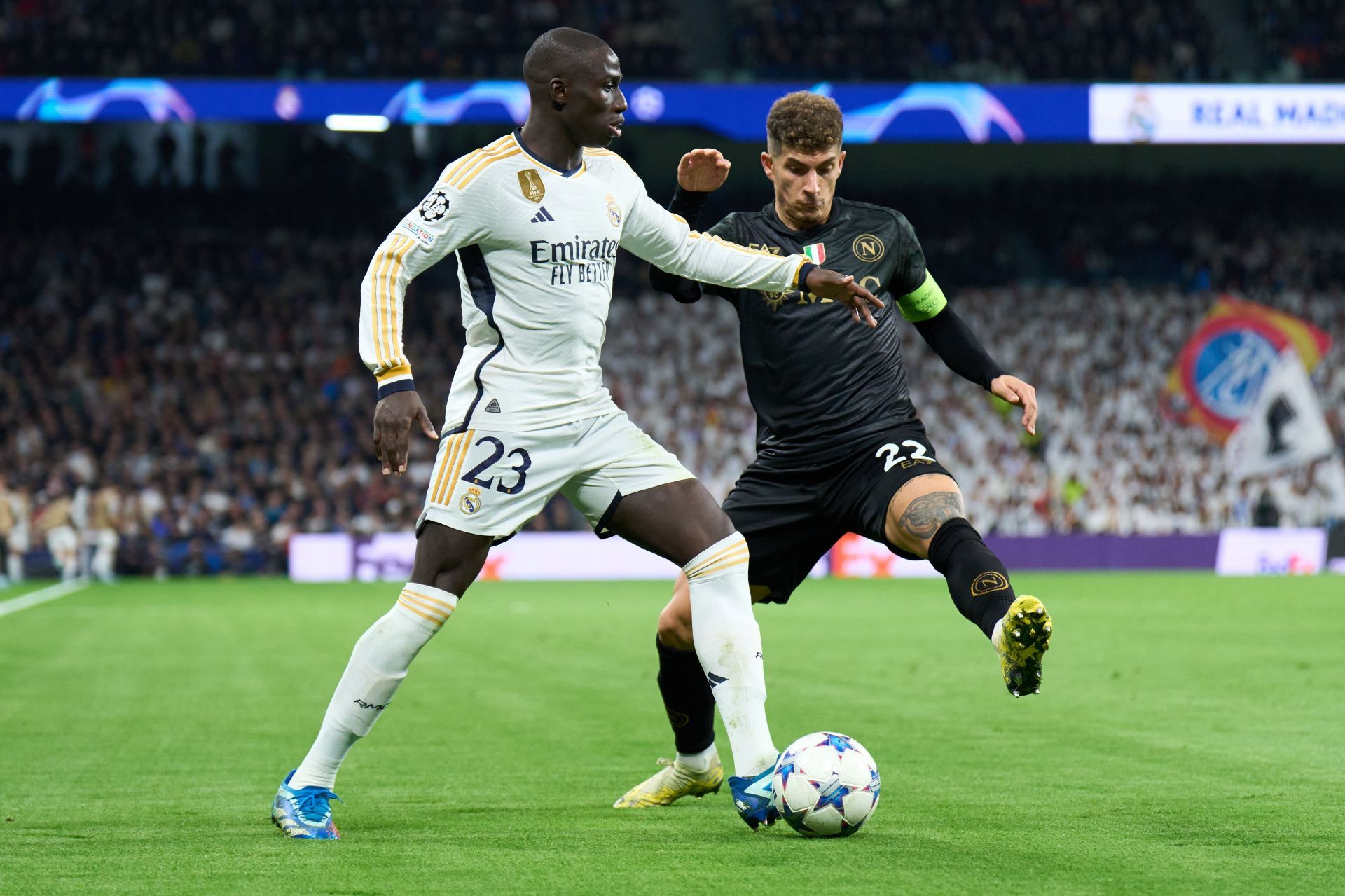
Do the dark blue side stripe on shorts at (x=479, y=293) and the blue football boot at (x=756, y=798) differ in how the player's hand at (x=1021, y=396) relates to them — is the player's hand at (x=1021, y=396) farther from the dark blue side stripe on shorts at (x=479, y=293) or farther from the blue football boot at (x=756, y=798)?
the dark blue side stripe on shorts at (x=479, y=293)

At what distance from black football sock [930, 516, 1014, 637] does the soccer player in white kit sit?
653 mm

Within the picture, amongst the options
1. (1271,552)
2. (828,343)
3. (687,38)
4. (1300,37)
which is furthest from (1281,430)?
(828,343)

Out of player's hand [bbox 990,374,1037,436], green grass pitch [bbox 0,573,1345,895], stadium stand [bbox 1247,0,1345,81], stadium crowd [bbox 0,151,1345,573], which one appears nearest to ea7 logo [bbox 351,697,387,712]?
green grass pitch [bbox 0,573,1345,895]

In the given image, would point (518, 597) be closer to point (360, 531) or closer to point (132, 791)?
point (360, 531)

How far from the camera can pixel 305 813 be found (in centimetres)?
510

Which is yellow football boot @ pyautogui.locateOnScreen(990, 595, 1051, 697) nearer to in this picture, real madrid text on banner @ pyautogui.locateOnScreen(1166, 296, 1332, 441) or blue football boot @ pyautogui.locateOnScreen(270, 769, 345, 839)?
blue football boot @ pyautogui.locateOnScreen(270, 769, 345, 839)

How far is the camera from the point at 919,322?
637 cm

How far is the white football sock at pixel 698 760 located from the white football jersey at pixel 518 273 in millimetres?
1354

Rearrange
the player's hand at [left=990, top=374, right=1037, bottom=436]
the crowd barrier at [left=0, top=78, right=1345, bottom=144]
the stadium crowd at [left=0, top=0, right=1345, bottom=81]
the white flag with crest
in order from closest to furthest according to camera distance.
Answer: the player's hand at [left=990, top=374, right=1037, bottom=436], the crowd barrier at [left=0, top=78, right=1345, bottom=144], the stadium crowd at [left=0, top=0, right=1345, bottom=81], the white flag with crest

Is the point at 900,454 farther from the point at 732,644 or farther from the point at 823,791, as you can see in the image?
the point at 823,791

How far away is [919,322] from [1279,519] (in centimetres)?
2531

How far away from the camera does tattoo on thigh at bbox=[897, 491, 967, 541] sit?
548cm

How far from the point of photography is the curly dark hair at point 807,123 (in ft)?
19.3

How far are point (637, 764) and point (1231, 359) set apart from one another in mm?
27801
